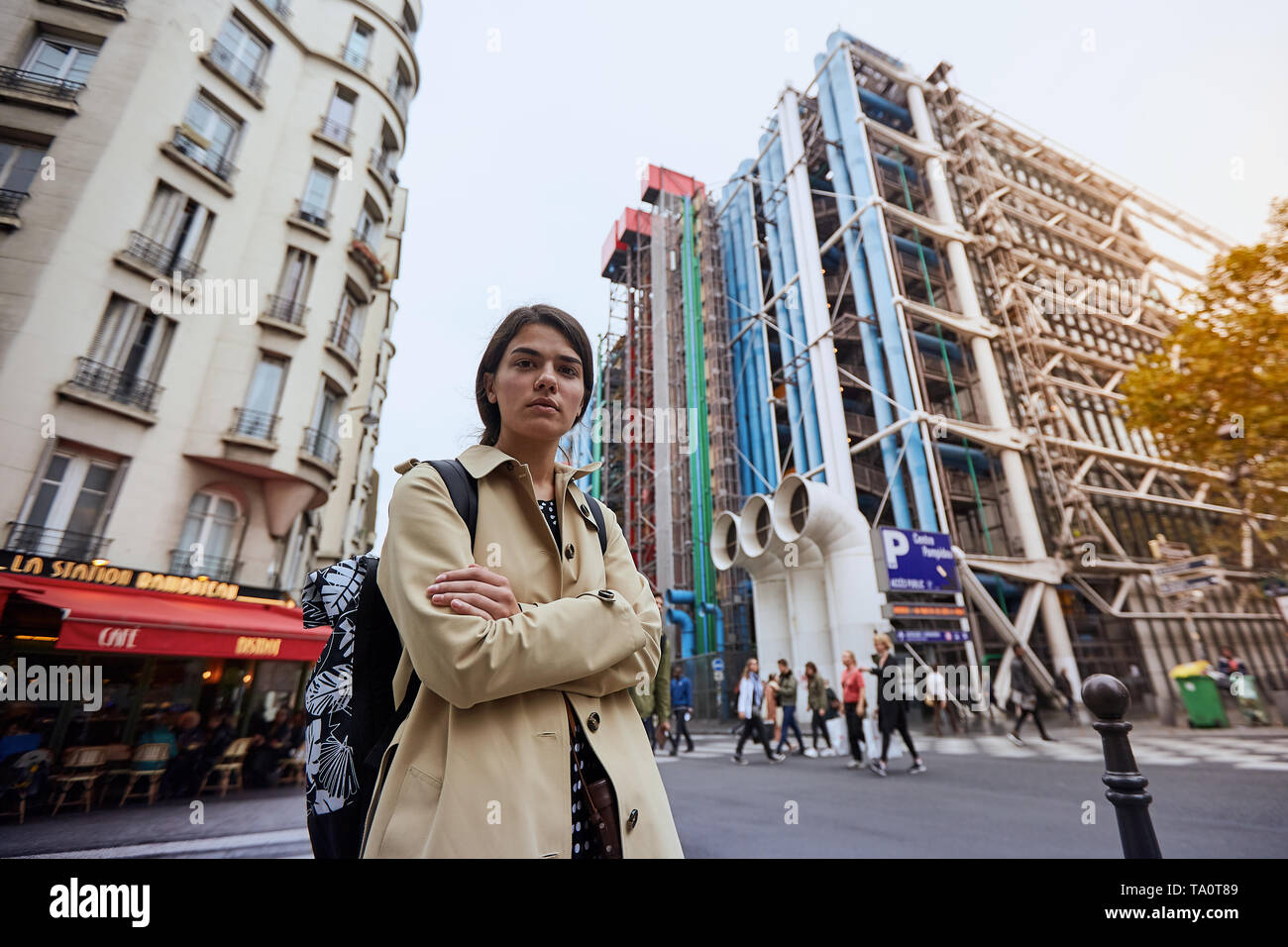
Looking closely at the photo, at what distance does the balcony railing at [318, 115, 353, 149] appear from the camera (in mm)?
15341

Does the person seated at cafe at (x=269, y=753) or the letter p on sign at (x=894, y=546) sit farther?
the letter p on sign at (x=894, y=546)

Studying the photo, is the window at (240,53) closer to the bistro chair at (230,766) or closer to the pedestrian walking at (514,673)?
the bistro chair at (230,766)

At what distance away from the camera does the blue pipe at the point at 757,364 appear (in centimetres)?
2612

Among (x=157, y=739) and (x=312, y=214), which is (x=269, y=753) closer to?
(x=157, y=739)

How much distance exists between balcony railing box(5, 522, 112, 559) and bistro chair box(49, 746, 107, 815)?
3173 millimetres

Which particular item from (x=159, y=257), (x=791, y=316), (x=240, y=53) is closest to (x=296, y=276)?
(x=159, y=257)

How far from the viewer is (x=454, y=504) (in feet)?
4.57

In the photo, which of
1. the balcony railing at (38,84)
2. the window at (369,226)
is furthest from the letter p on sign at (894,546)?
the balcony railing at (38,84)

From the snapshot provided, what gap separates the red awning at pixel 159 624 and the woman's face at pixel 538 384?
6.98 metres

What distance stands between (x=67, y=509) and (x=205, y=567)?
7.74ft

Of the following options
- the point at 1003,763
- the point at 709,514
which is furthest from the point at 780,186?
the point at 1003,763

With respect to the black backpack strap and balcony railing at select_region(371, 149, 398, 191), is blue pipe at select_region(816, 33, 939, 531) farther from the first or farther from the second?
the black backpack strap

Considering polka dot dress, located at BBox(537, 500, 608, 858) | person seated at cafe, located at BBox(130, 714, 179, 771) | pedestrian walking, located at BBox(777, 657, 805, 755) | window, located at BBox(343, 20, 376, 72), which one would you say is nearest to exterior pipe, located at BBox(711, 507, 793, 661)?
pedestrian walking, located at BBox(777, 657, 805, 755)
